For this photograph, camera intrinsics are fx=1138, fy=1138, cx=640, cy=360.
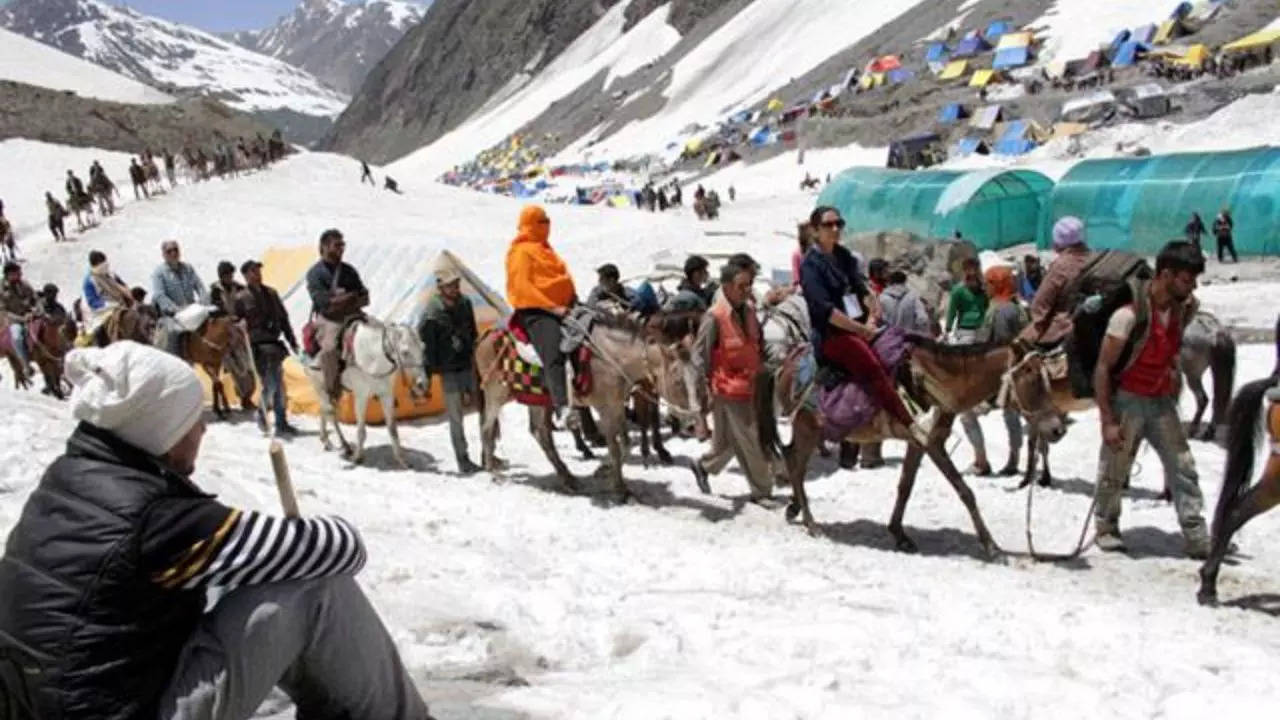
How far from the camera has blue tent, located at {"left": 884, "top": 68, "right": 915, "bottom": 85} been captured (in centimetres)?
7050

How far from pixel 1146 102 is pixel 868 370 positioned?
41.8 metres

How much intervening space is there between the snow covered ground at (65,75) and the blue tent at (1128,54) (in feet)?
153

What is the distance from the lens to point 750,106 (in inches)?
3351

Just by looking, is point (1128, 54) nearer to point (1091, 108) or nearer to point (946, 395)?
point (1091, 108)

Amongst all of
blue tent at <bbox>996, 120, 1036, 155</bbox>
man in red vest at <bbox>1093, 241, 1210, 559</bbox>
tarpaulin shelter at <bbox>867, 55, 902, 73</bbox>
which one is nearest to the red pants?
man in red vest at <bbox>1093, 241, 1210, 559</bbox>

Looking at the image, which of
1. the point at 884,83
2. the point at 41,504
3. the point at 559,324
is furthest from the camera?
the point at 884,83

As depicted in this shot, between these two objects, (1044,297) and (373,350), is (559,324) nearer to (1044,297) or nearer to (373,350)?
(373,350)

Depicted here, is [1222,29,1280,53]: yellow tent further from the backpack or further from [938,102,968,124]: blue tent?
the backpack

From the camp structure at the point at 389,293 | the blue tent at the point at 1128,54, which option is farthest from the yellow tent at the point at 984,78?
the camp structure at the point at 389,293

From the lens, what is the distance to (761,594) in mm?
6352

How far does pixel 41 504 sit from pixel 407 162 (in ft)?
478

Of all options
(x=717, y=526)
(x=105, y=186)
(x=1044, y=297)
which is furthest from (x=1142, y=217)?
(x=105, y=186)

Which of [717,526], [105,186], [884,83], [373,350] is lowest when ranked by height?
[717,526]

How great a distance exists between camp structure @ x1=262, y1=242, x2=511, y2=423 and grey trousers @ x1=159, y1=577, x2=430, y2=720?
28.2 feet
